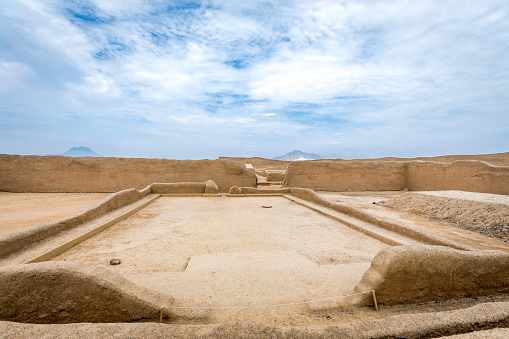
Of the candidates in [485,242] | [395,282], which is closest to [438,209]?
[485,242]

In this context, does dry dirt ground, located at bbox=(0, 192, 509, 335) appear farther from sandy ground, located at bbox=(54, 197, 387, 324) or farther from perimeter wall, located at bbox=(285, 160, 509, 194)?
perimeter wall, located at bbox=(285, 160, 509, 194)

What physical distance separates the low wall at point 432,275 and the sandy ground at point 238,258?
384 mm

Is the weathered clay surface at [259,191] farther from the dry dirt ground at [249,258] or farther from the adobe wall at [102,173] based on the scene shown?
the dry dirt ground at [249,258]

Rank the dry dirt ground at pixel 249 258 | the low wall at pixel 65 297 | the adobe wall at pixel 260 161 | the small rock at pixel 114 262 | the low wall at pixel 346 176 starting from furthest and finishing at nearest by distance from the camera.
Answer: the adobe wall at pixel 260 161 < the low wall at pixel 346 176 < the small rock at pixel 114 262 < the dry dirt ground at pixel 249 258 < the low wall at pixel 65 297

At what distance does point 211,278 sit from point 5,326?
1.62 m

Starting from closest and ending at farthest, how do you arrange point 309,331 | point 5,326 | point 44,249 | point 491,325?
point 5,326 → point 309,331 → point 491,325 → point 44,249

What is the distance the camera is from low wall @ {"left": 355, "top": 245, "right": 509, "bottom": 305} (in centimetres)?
226

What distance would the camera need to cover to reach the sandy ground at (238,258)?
2.30 metres

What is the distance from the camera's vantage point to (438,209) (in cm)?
711

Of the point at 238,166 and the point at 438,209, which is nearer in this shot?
the point at 438,209

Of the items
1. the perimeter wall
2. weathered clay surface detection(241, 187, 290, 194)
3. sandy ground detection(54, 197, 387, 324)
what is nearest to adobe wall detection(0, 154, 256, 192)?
weathered clay surface detection(241, 187, 290, 194)

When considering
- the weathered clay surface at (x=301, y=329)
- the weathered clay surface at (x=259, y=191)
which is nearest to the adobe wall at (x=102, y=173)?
the weathered clay surface at (x=259, y=191)

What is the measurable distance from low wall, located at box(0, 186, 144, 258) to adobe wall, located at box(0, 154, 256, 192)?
4.77m

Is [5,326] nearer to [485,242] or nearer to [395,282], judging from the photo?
[395,282]
